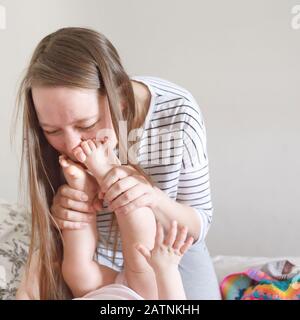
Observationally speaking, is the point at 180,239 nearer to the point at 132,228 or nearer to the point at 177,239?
the point at 177,239

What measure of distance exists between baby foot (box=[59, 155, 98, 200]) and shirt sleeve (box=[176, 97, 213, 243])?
190mm

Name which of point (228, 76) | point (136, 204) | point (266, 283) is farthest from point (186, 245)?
point (228, 76)

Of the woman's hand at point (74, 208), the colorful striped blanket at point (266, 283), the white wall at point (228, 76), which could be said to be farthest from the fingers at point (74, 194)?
the white wall at point (228, 76)

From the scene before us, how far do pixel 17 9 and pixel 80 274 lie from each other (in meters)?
0.84

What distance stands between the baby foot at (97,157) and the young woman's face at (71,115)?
10 mm

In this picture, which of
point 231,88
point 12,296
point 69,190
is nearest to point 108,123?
point 69,190

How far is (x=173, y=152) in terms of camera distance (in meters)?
0.94

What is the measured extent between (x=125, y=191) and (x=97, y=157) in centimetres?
7

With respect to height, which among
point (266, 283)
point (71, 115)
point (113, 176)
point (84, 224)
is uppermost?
point (71, 115)

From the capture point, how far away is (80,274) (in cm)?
89

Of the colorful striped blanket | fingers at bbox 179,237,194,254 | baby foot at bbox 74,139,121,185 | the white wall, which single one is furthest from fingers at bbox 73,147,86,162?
the white wall

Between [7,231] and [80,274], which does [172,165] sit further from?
[7,231]

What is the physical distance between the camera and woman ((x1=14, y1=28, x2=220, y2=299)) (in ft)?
2.58

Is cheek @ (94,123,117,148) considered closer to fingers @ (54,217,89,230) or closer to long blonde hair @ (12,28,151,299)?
long blonde hair @ (12,28,151,299)
